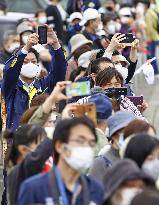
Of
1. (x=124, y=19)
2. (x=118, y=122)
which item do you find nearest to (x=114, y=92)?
(x=118, y=122)

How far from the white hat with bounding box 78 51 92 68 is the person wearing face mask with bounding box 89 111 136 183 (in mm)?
4488

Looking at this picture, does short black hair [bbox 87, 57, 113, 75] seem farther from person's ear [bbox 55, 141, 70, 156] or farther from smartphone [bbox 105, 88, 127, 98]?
person's ear [bbox 55, 141, 70, 156]

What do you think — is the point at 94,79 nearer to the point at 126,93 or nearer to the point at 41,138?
the point at 126,93

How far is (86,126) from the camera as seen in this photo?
7043 millimetres

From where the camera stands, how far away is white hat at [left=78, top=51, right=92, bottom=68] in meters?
13.1

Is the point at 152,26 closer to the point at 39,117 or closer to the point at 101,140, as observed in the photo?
the point at 101,140

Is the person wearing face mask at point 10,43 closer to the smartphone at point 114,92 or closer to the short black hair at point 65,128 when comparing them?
the smartphone at point 114,92

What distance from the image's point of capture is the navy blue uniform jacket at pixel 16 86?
1079cm

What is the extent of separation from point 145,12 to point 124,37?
12.3 m

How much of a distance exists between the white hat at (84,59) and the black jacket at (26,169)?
5.65 m

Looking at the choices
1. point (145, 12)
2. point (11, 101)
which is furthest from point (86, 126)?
point (145, 12)

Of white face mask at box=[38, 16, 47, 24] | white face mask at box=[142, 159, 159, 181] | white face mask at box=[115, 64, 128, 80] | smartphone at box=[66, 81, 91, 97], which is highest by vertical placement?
white face mask at box=[38, 16, 47, 24]

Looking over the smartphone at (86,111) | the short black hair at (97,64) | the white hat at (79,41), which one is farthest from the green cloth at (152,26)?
the smartphone at (86,111)

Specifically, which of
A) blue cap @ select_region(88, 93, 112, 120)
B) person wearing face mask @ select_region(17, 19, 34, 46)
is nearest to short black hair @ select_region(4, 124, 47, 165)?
blue cap @ select_region(88, 93, 112, 120)
